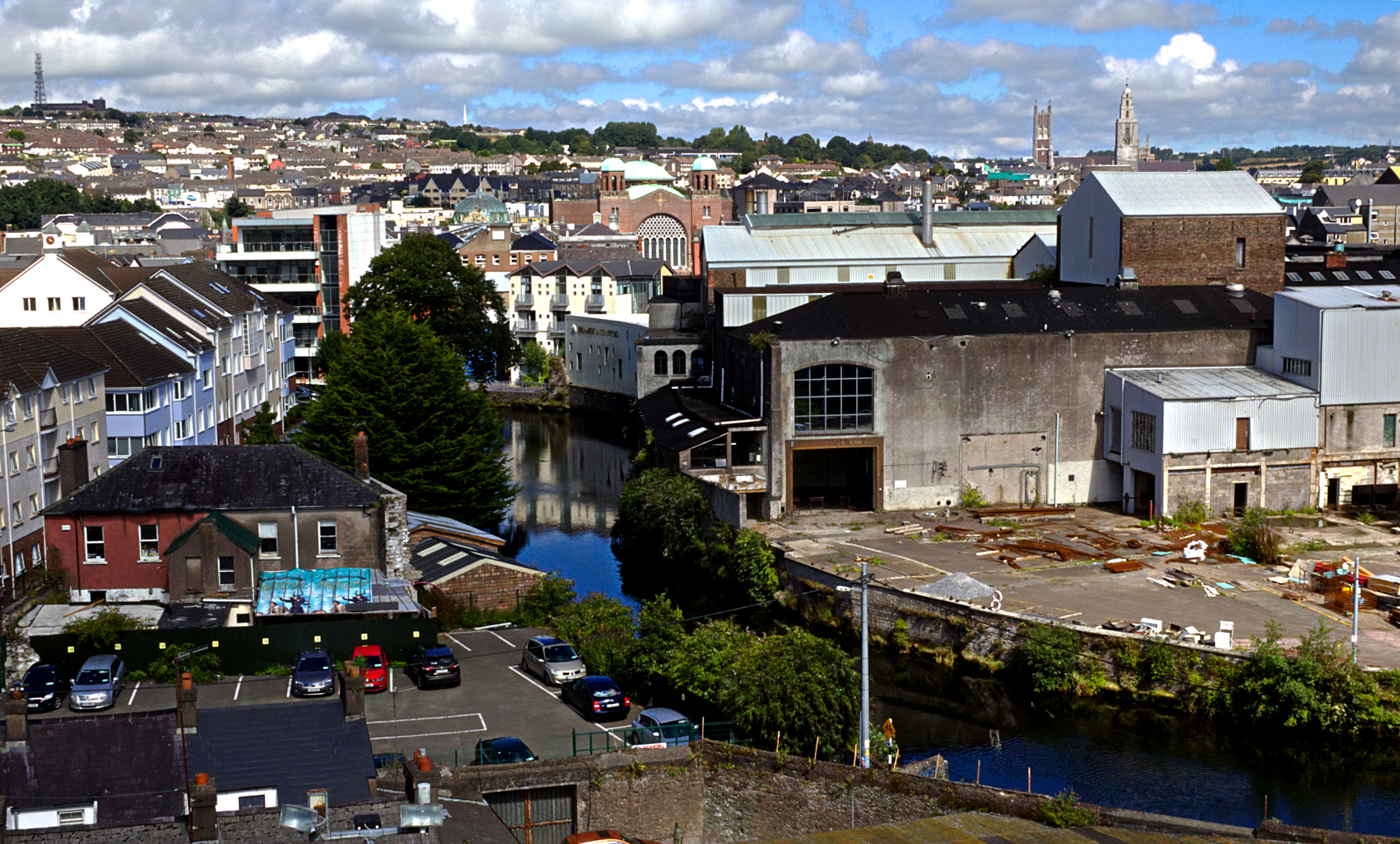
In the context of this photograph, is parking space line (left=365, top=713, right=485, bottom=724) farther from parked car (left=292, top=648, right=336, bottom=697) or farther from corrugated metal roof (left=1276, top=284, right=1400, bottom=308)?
corrugated metal roof (left=1276, top=284, right=1400, bottom=308)

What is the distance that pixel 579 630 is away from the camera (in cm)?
3033

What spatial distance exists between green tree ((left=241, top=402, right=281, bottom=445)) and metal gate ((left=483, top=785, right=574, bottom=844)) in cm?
2820

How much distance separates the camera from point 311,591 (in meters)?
30.6

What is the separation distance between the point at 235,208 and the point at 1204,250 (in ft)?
483

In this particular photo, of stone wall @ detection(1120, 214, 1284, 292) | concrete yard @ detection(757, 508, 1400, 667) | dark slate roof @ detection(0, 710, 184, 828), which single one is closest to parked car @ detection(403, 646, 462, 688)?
dark slate roof @ detection(0, 710, 184, 828)

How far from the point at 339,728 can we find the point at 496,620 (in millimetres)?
13523

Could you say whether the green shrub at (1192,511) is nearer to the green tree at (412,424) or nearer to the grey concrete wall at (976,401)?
the grey concrete wall at (976,401)

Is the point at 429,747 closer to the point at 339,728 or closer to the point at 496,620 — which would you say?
the point at 339,728

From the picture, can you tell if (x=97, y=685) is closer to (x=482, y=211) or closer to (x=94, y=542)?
(x=94, y=542)

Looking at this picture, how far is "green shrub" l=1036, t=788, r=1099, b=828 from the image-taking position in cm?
1997

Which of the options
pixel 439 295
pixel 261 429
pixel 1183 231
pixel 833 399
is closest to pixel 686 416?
pixel 833 399

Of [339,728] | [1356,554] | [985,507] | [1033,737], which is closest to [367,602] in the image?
[339,728]

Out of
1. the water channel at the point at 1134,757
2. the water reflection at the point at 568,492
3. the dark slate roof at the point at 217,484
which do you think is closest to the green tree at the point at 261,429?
the water reflection at the point at 568,492

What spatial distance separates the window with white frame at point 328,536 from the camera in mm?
32062
